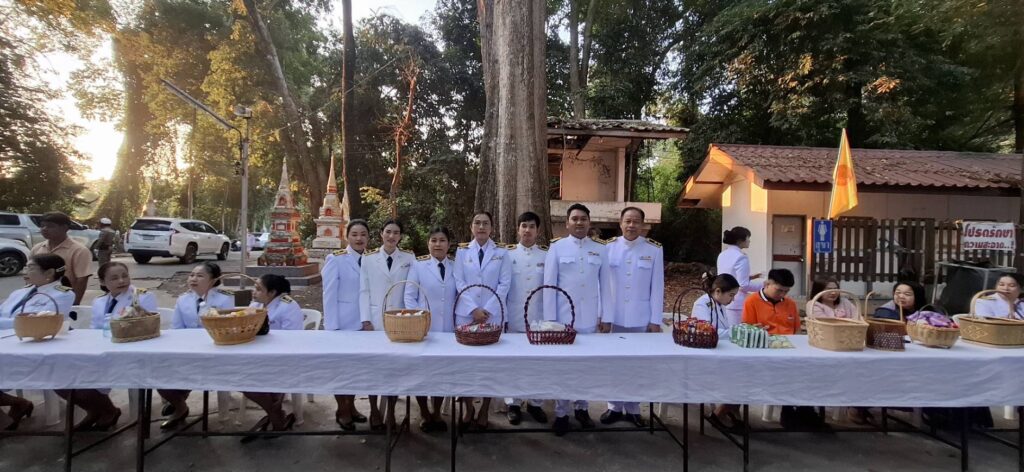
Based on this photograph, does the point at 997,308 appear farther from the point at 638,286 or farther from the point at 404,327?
the point at 404,327

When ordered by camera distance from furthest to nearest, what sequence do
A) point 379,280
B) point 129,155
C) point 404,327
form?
point 129,155 → point 379,280 → point 404,327

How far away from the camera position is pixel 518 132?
20.2 feet

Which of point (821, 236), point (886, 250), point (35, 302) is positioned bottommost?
point (35, 302)

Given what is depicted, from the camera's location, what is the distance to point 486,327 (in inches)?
122

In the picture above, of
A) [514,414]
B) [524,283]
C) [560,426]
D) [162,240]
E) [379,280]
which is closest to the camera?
[560,426]

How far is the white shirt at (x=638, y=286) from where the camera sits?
12.8 ft

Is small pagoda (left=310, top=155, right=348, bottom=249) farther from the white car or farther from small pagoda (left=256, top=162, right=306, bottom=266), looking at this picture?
the white car

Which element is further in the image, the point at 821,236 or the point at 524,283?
the point at 821,236

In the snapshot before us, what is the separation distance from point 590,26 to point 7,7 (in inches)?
766

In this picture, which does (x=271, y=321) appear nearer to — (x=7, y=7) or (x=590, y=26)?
(x=590, y=26)

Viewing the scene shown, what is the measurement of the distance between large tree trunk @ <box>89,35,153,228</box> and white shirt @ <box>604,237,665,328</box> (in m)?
29.3

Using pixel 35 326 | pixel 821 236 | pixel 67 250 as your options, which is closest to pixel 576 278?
pixel 35 326

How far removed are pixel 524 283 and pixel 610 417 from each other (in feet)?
4.09

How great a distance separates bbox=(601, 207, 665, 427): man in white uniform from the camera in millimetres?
3898
